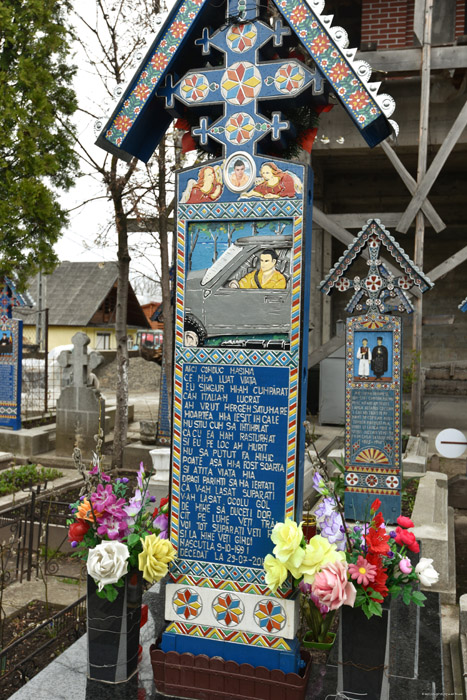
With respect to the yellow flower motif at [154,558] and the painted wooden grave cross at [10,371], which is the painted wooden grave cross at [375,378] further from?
the painted wooden grave cross at [10,371]

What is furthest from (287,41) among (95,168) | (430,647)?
(95,168)

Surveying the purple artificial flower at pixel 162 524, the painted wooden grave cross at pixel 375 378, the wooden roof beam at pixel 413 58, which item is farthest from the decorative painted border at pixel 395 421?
the wooden roof beam at pixel 413 58

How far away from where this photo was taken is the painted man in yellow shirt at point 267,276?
10.9 ft

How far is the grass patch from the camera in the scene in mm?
8184

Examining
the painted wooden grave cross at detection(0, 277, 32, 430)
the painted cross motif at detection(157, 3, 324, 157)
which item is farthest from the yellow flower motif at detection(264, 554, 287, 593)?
the painted wooden grave cross at detection(0, 277, 32, 430)

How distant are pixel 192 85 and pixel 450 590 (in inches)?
181

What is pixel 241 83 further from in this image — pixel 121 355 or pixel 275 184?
pixel 121 355

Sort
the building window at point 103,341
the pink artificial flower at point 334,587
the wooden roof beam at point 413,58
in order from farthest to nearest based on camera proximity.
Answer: the building window at point 103,341 < the wooden roof beam at point 413,58 < the pink artificial flower at point 334,587

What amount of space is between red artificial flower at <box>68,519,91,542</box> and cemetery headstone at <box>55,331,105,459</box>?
753 cm

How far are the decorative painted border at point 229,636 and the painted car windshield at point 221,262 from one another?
188 cm

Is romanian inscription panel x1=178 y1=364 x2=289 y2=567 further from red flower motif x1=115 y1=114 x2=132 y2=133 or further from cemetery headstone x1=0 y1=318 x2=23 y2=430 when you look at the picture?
cemetery headstone x1=0 y1=318 x2=23 y2=430

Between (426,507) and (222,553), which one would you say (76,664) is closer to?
(222,553)

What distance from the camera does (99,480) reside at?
345 cm

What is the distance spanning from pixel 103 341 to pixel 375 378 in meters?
26.2
